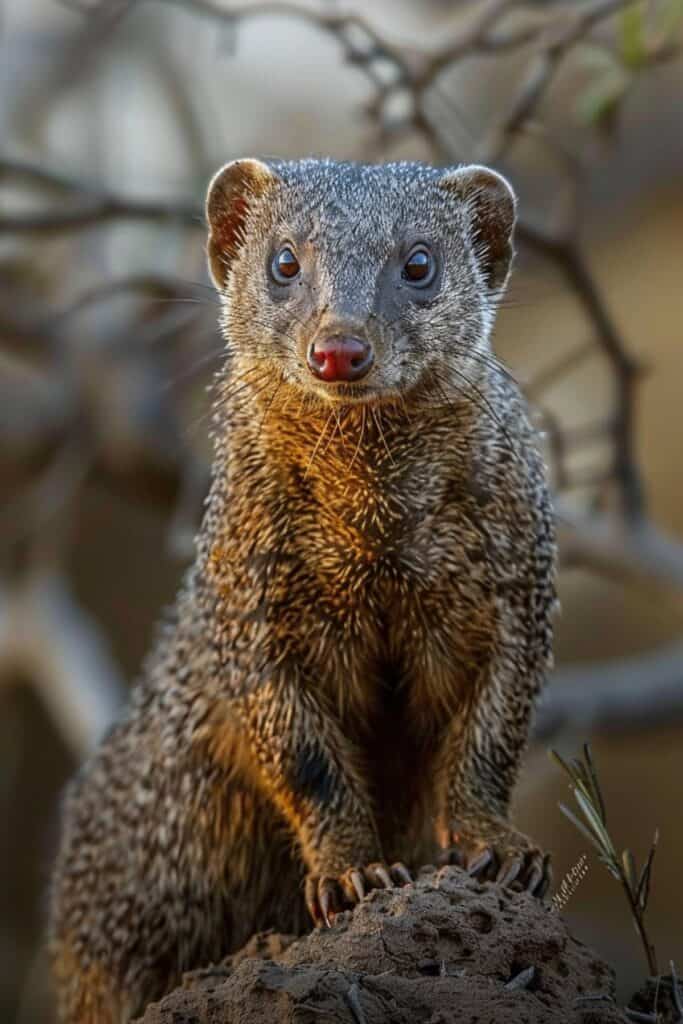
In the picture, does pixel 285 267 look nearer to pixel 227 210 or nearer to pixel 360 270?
pixel 360 270

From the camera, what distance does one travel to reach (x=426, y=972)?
256 cm

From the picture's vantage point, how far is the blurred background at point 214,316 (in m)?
4.94

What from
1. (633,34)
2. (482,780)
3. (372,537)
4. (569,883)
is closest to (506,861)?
(482,780)

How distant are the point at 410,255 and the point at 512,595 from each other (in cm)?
68

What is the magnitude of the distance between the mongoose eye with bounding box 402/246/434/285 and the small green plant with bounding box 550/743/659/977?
3.24 feet

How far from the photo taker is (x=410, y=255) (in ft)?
10.7

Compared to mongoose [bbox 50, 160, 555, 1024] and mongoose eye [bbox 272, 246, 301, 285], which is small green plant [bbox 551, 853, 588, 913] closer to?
mongoose [bbox 50, 160, 555, 1024]

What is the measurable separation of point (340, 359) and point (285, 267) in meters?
0.46

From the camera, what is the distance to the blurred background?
4938 mm

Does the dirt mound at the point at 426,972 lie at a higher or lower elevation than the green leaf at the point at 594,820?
lower

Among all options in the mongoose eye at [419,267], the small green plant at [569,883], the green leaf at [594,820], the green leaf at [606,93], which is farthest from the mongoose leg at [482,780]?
the green leaf at [606,93]

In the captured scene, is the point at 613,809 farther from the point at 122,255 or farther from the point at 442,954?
the point at 442,954

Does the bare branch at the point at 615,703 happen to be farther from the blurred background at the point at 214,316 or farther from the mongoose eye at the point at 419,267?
the mongoose eye at the point at 419,267

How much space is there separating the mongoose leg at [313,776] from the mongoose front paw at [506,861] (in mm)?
173
